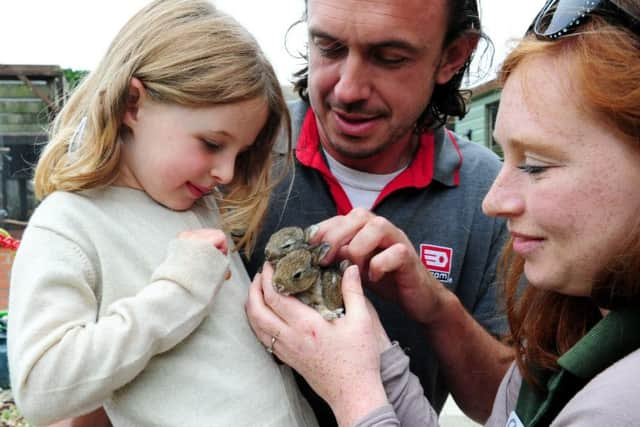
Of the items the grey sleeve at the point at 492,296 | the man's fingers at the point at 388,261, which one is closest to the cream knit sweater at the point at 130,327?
the man's fingers at the point at 388,261

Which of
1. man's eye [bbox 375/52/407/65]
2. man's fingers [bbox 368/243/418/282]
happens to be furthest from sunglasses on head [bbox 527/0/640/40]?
man's eye [bbox 375/52/407/65]

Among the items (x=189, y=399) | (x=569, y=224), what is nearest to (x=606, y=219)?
(x=569, y=224)

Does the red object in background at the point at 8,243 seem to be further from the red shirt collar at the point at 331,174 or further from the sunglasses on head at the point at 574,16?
the sunglasses on head at the point at 574,16

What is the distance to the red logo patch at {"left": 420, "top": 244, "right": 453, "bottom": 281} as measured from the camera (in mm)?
2195

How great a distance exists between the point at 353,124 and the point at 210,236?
0.83 m

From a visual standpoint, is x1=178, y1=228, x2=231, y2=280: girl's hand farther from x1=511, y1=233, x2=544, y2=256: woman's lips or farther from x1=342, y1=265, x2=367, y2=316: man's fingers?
x1=511, y1=233, x2=544, y2=256: woman's lips

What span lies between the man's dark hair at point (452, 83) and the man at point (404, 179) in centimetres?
2

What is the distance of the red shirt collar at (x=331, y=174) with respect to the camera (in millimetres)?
2234

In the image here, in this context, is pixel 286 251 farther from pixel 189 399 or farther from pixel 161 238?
pixel 189 399

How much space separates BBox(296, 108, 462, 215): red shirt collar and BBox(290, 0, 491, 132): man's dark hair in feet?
0.79

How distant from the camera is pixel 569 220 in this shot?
1.18 metres

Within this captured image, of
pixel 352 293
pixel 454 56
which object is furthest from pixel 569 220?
pixel 454 56

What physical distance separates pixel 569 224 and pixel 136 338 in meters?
1.00

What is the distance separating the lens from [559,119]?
116 cm
